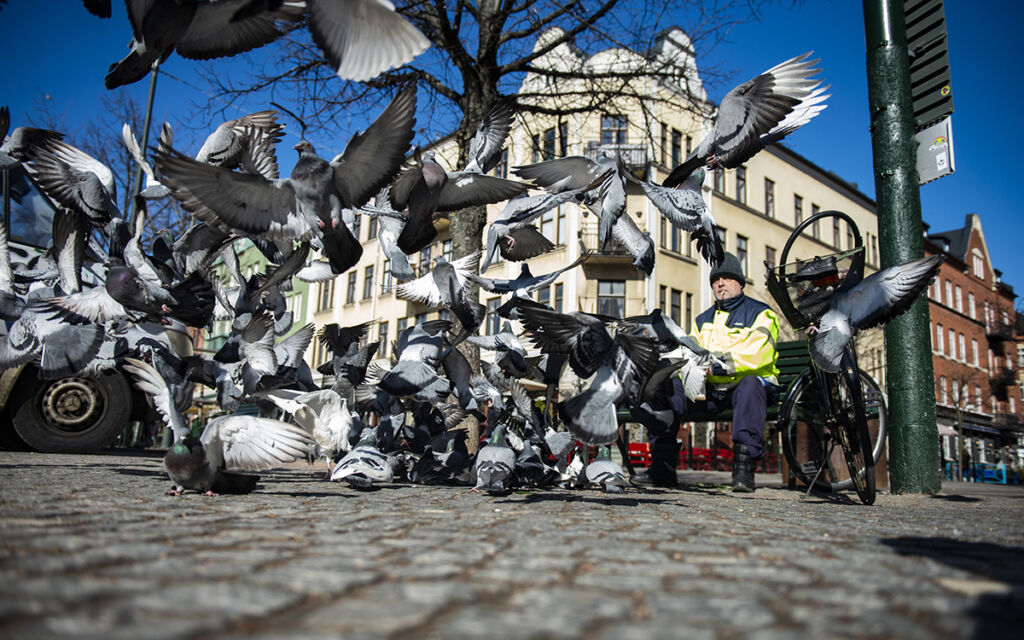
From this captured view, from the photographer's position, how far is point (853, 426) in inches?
158

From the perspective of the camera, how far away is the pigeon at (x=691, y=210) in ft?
10.5

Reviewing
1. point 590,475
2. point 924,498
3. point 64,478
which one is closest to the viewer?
point 64,478

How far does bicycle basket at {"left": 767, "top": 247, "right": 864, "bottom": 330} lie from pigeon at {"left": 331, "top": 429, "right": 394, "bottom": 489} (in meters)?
2.54

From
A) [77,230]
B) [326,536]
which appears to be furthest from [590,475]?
[77,230]

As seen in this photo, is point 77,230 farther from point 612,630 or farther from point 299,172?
point 612,630

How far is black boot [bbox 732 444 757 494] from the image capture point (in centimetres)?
446

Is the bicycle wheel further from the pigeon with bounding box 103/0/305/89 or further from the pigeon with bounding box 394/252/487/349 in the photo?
the pigeon with bounding box 103/0/305/89

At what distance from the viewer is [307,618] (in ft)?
3.15

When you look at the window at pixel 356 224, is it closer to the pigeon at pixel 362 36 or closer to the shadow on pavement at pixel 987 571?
the pigeon at pixel 362 36

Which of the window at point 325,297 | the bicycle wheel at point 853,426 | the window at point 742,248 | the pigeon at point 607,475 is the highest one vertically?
the window at point 742,248

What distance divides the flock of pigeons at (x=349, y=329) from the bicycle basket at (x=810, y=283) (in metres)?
0.69

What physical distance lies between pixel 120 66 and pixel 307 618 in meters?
2.97

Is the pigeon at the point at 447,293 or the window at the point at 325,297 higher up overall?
the window at the point at 325,297

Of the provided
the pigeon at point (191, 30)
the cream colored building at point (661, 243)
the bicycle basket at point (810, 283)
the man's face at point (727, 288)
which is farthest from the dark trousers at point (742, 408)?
the cream colored building at point (661, 243)
